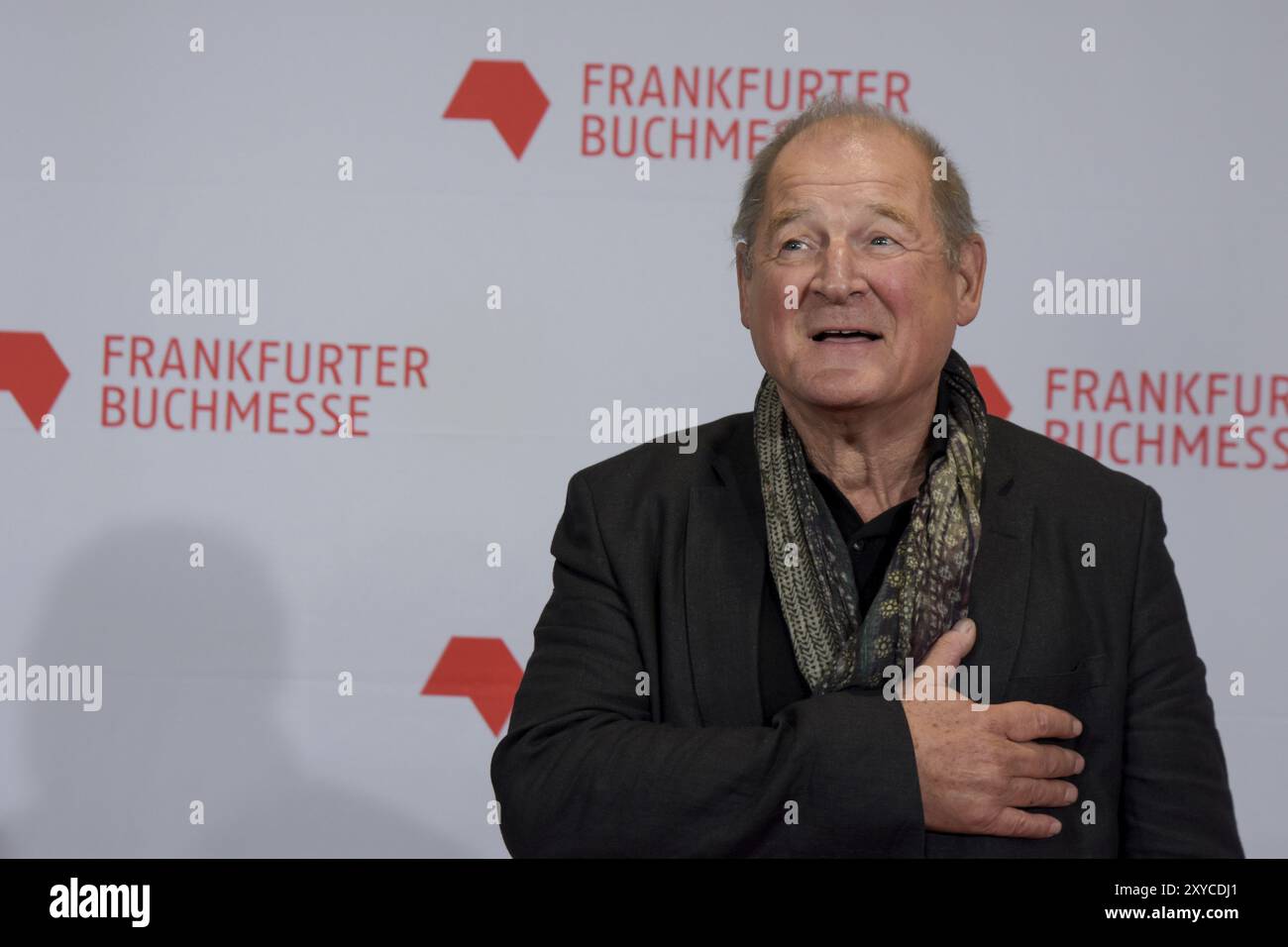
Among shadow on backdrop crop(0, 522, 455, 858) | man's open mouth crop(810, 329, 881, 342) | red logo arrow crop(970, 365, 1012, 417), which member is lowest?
shadow on backdrop crop(0, 522, 455, 858)

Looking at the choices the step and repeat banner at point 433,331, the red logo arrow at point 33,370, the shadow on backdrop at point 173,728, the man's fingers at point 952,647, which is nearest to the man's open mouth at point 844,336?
the man's fingers at point 952,647

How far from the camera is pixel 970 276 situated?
1.80 meters

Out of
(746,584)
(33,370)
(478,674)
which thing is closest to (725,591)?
(746,584)

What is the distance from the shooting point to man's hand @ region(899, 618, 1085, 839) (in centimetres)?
141

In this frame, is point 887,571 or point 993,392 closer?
point 887,571

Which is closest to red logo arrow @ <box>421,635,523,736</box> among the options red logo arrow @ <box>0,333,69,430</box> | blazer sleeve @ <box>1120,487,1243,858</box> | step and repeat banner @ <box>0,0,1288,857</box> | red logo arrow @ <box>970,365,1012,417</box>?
step and repeat banner @ <box>0,0,1288,857</box>

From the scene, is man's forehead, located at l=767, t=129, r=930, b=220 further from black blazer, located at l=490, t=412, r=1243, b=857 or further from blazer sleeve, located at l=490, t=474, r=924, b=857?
blazer sleeve, located at l=490, t=474, r=924, b=857

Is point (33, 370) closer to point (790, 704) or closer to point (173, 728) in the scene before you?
point (173, 728)

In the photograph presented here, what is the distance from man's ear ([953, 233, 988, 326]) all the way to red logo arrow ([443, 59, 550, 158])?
1.28 m

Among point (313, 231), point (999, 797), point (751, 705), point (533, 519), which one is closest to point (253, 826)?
point (533, 519)

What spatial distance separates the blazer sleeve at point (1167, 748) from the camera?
150cm

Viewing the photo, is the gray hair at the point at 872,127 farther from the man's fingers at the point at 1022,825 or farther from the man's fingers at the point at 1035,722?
the man's fingers at the point at 1022,825

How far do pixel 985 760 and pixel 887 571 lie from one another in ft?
0.99

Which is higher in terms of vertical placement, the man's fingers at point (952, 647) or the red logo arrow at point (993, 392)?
the red logo arrow at point (993, 392)
